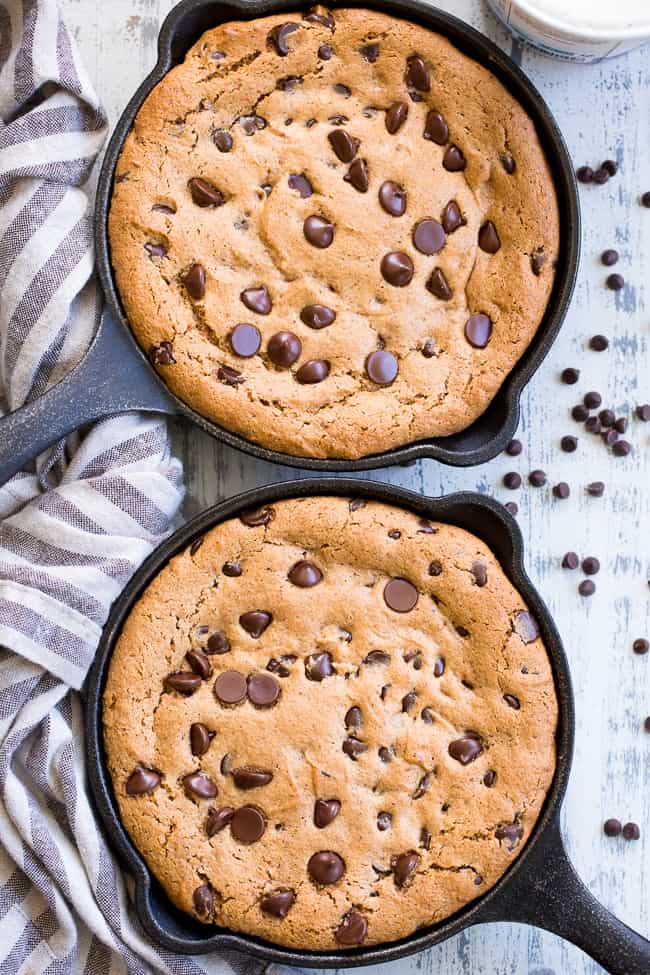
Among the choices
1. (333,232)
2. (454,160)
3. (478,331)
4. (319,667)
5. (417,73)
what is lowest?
(319,667)

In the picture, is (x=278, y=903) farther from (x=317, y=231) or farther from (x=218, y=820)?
(x=317, y=231)

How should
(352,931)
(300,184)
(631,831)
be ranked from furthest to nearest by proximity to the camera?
(631,831) → (300,184) → (352,931)

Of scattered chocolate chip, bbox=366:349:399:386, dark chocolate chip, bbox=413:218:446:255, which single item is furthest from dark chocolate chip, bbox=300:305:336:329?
dark chocolate chip, bbox=413:218:446:255

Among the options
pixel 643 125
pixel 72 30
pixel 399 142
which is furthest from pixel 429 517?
pixel 72 30

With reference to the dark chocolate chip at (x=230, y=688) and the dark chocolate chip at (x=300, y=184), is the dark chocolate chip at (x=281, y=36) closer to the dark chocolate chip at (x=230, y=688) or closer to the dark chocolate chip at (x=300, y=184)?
the dark chocolate chip at (x=300, y=184)

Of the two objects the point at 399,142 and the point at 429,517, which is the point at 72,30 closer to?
the point at 399,142

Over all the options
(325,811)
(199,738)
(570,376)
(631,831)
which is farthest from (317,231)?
(631,831)
